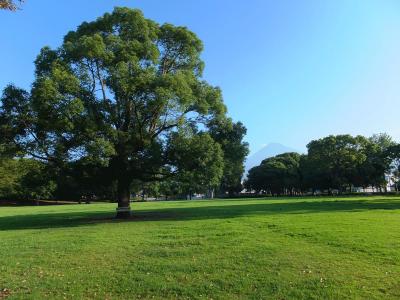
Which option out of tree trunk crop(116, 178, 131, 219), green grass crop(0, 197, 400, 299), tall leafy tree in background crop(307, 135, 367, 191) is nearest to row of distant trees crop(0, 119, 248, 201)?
tree trunk crop(116, 178, 131, 219)

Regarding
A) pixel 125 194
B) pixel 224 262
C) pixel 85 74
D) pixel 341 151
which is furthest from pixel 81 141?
pixel 341 151

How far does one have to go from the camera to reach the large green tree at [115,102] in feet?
81.3

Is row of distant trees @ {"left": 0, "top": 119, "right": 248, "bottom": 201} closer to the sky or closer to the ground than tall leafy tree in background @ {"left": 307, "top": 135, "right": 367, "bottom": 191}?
closer to the ground

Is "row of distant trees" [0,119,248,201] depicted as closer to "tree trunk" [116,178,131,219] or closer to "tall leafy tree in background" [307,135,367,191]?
"tree trunk" [116,178,131,219]

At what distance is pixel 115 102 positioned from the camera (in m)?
27.9

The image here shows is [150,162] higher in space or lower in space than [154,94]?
lower

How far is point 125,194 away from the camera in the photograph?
30.8 metres

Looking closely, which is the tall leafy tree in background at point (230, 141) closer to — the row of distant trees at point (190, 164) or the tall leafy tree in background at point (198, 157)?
the row of distant trees at point (190, 164)

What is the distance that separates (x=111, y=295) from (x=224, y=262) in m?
3.61

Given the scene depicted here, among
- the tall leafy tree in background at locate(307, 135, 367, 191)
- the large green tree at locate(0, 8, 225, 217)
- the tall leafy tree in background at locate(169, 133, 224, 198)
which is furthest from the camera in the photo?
the tall leafy tree in background at locate(307, 135, 367, 191)

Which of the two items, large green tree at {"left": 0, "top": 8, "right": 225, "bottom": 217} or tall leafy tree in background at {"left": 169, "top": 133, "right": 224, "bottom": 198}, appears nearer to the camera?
large green tree at {"left": 0, "top": 8, "right": 225, "bottom": 217}

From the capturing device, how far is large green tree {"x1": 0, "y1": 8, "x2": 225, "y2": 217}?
24781mm

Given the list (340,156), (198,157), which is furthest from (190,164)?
(340,156)

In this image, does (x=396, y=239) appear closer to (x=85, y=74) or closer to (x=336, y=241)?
(x=336, y=241)
